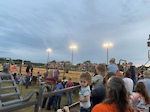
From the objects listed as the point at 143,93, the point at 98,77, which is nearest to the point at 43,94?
the point at 98,77

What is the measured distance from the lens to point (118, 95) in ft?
6.44

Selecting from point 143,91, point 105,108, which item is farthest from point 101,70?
point 105,108

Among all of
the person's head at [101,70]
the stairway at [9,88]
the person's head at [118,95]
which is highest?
the person's head at [101,70]

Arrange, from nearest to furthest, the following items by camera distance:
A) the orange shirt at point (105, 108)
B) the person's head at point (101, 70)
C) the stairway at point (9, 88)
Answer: the orange shirt at point (105, 108) → the person's head at point (101, 70) → the stairway at point (9, 88)

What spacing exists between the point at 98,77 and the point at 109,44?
74.3 ft

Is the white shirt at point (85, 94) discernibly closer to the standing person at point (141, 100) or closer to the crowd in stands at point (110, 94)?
the crowd in stands at point (110, 94)

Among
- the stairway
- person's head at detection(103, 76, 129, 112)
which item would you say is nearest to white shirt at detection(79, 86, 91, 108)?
person's head at detection(103, 76, 129, 112)

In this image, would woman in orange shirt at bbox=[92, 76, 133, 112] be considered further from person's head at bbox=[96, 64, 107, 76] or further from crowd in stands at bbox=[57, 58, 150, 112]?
person's head at bbox=[96, 64, 107, 76]

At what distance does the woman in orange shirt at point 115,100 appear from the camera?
186 centimetres

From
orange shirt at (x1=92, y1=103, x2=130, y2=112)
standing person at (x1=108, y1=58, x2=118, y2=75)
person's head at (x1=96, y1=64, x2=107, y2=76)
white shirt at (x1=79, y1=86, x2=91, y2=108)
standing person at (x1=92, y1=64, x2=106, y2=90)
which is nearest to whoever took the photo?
orange shirt at (x1=92, y1=103, x2=130, y2=112)

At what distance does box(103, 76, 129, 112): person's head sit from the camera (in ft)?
6.35

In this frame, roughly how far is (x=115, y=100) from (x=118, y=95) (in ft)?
0.21

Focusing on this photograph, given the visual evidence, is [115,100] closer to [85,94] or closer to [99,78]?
[85,94]

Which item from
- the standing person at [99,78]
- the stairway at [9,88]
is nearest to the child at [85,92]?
the standing person at [99,78]
